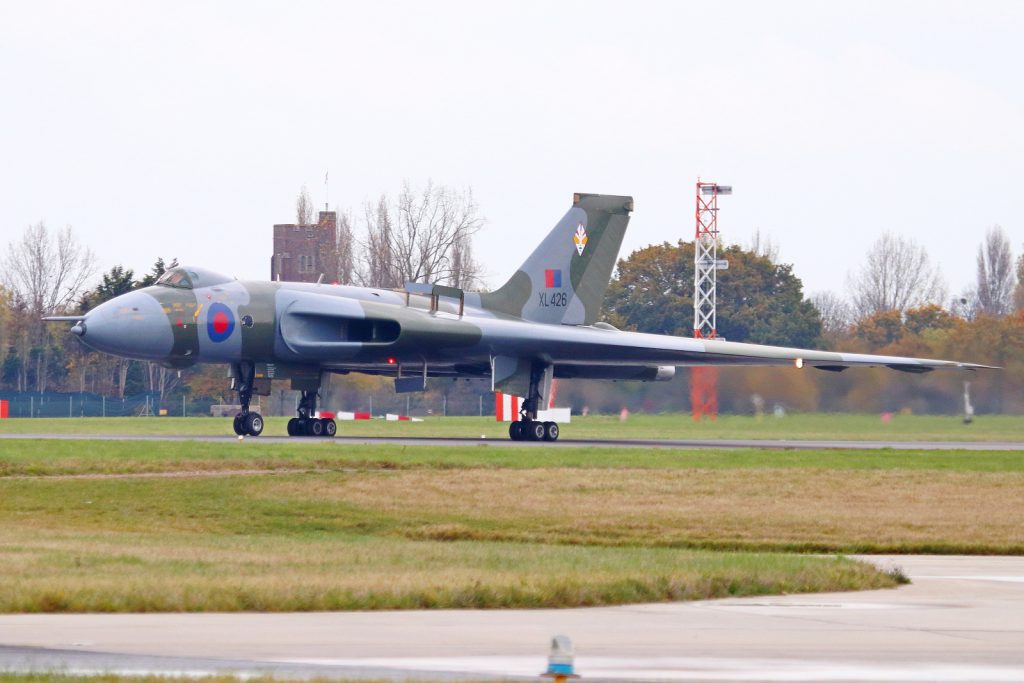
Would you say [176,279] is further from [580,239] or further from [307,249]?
[307,249]

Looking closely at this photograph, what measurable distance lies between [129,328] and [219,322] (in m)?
1.79

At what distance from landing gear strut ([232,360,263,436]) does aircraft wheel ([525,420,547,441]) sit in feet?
18.8

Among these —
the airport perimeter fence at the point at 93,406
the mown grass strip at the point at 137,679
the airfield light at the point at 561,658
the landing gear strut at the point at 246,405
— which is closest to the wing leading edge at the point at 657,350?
the landing gear strut at the point at 246,405

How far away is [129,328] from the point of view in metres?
30.4

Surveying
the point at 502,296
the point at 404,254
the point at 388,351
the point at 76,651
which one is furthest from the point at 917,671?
the point at 404,254

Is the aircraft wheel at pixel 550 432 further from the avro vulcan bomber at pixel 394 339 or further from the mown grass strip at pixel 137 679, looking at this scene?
the mown grass strip at pixel 137 679

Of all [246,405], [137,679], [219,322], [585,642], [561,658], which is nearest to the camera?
[561,658]

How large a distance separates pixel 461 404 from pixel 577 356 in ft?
72.0

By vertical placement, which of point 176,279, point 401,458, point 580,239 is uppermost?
point 580,239

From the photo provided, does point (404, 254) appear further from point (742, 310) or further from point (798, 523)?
point (798, 523)

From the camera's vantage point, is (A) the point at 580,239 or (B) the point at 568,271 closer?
(B) the point at 568,271

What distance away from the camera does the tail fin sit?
36.3m

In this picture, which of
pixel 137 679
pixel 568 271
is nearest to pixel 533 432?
pixel 568 271

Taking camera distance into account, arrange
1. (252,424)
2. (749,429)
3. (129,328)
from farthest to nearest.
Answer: (749,429)
(252,424)
(129,328)
